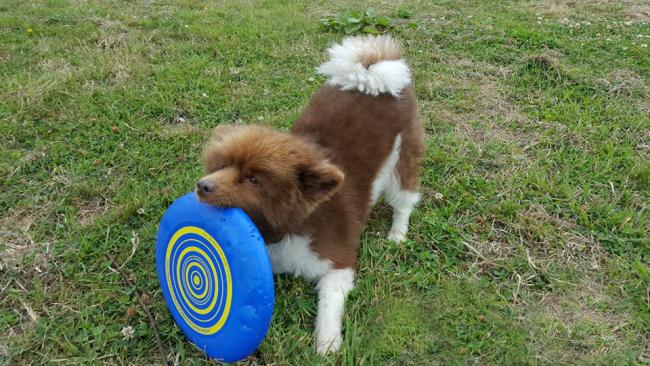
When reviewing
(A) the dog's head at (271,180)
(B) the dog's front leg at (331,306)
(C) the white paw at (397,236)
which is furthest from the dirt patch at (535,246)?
(A) the dog's head at (271,180)

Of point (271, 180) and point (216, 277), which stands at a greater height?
point (271, 180)

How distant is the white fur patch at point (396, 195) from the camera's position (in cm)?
362

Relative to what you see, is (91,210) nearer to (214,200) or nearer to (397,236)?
(214,200)

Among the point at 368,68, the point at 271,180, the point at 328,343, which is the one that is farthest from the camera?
the point at 368,68

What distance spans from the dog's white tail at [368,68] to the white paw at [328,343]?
5.68 feet

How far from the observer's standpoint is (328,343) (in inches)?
110

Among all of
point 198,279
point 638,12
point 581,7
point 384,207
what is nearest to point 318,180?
point 198,279

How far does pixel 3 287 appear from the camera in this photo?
3064mm

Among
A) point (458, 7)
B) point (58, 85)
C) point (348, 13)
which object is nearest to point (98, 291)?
point (58, 85)

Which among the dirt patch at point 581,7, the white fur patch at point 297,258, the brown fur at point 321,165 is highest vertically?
the brown fur at point 321,165

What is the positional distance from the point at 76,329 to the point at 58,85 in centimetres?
326

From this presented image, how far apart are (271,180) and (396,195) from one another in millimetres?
1395

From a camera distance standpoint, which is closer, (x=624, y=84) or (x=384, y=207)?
(x=384, y=207)

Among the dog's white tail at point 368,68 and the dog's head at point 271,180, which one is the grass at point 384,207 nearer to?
the dog's head at point 271,180
